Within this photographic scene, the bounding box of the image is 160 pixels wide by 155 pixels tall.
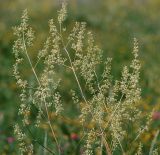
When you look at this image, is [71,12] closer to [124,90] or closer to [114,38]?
[114,38]

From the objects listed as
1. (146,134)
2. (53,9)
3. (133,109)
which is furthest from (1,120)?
(53,9)

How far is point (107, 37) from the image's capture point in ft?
31.6

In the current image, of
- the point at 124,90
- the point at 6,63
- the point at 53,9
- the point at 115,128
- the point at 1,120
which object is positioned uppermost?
the point at 124,90

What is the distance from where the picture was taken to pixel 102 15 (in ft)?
40.4

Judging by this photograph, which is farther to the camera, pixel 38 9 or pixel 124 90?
pixel 38 9

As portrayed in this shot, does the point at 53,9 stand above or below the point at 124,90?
below

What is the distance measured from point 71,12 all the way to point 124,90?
977cm

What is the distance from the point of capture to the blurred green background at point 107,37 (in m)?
6.49

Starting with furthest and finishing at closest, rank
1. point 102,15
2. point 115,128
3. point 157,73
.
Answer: point 102,15 < point 157,73 < point 115,128

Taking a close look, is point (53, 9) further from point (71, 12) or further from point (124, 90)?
point (124, 90)

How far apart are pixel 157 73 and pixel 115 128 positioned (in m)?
4.60

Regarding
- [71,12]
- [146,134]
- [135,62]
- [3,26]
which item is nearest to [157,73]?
[146,134]

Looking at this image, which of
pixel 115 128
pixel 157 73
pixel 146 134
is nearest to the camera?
pixel 115 128

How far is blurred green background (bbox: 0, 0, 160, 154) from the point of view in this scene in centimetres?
649
